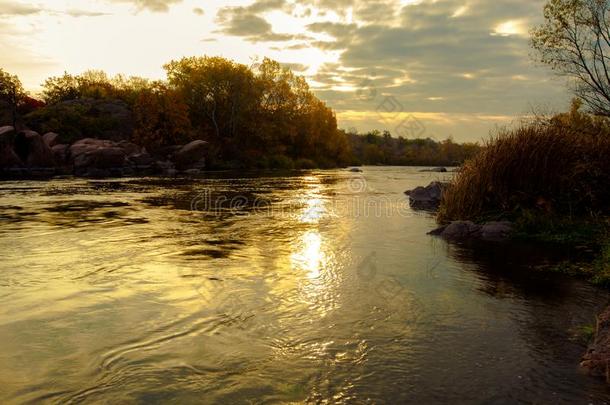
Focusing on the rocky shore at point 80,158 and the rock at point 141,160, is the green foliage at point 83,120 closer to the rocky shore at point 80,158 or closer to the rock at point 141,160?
the rocky shore at point 80,158

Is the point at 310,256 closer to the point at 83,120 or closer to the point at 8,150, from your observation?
the point at 8,150

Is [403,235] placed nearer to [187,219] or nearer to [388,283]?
[388,283]

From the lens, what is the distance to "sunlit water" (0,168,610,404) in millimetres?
5461

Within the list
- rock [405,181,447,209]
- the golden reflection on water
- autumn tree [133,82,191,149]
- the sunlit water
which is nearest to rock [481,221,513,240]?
the sunlit water

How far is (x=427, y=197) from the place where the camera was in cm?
2650

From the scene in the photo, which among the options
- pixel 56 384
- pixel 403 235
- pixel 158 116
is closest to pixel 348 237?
pixel 403 235

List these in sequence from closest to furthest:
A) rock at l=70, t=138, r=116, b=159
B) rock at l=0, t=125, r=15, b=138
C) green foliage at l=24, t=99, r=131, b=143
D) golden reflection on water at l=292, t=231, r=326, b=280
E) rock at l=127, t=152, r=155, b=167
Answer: golden reflection on water at l=292, t=231, r=326, b=280, rock at l=0, t=125, r=15, b=138, rock at l=70, t=138, r=116, b=159, rock at l=127, t=152, r=155, b=167, green foliage at l=24, t=99, r=131, b=143

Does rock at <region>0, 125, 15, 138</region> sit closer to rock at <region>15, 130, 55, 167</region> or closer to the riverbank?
rock at <region>15, 130, 55, 167</region>

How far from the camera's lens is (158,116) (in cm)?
6831

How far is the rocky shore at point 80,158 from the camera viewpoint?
146 ft

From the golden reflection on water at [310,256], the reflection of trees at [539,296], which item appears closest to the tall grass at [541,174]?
the reflection of trees at [539,296]

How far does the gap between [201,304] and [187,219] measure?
426 inches

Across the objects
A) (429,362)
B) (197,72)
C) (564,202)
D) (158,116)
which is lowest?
(429,362)

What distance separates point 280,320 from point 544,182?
12.6 m
